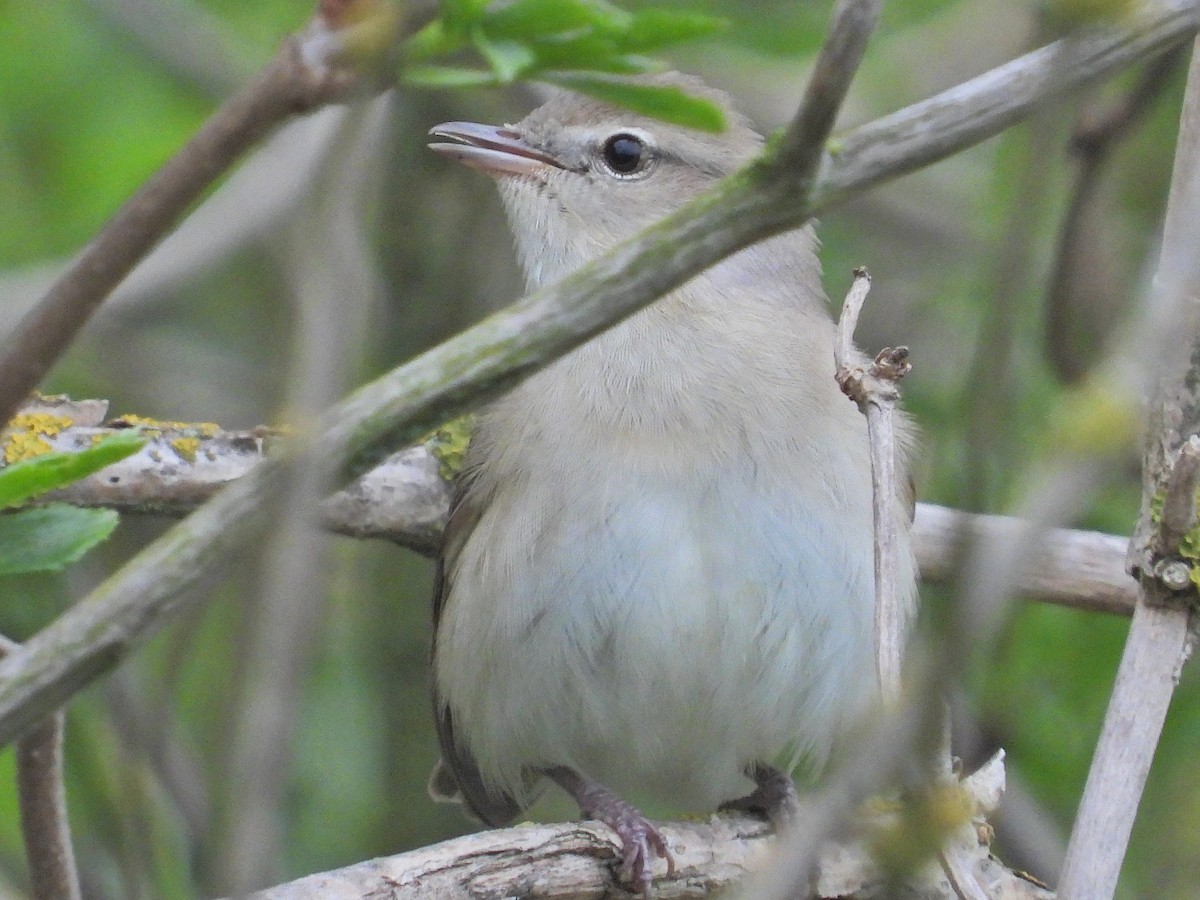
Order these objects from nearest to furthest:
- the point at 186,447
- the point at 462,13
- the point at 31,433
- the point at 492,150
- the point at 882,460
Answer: the point at 462,13 → the point at 882,460 → the point at 31,433 → the point at 186,447 → the point at 492,150

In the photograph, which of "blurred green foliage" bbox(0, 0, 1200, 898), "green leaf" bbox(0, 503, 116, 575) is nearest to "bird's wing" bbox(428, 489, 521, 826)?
"blurred green foliage" bbox(0, 0, 1200, 898)

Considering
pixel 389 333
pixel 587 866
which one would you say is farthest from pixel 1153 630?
pixel 389 333

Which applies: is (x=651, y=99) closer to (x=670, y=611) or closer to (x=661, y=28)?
(x=661, y=28)

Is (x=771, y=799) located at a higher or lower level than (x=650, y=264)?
lower

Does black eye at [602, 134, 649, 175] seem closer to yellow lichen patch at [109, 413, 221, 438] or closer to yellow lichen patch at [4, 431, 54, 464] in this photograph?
yellow lichen patch at [109, 413, 221, 438]

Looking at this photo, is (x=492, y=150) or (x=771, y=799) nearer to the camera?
(x=771, y=799)

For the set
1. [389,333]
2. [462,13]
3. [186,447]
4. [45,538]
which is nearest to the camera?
[462,13]

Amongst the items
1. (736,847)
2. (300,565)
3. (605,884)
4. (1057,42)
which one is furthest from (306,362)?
(736,847)
